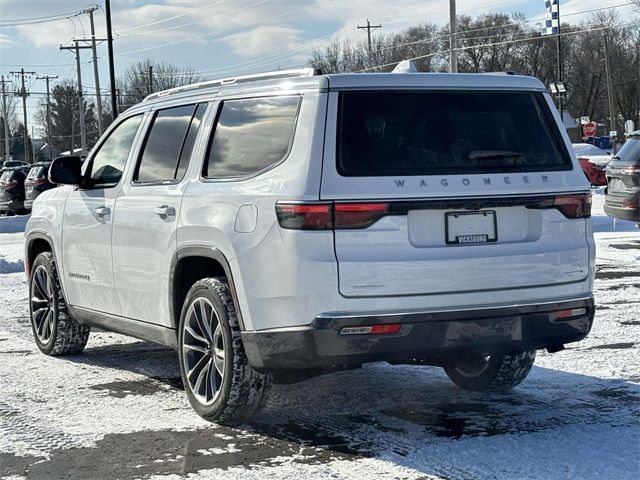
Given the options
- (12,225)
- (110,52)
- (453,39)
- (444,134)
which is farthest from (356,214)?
(110,52)

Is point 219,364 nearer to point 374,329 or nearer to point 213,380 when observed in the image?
point 213,380

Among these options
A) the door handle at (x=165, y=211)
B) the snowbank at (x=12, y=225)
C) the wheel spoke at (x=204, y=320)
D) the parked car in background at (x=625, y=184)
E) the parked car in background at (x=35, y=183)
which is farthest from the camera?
the parked car in background at (x=35, y=183)

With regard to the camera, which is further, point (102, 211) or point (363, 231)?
point (102, 211)

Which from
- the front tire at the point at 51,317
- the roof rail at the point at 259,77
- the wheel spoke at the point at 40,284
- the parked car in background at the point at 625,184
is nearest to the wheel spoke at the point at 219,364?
the roof rail at the point at 259,77

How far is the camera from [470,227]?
4.99 metres

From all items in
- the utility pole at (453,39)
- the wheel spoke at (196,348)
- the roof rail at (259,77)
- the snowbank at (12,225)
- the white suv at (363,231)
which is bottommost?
the snowbank at (12,225)

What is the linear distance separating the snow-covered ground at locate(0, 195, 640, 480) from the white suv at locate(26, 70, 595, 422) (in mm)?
302

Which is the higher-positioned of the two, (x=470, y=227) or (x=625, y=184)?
(x=470, y=227)

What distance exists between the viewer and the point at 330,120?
496 cm

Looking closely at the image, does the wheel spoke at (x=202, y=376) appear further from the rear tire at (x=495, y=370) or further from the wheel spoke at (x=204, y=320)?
the rear tire at (x=495, y=370)

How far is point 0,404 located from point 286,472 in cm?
242

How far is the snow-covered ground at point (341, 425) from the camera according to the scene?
183 inches

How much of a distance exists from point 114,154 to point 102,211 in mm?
470

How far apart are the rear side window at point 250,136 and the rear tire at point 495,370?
1696 millimetres
